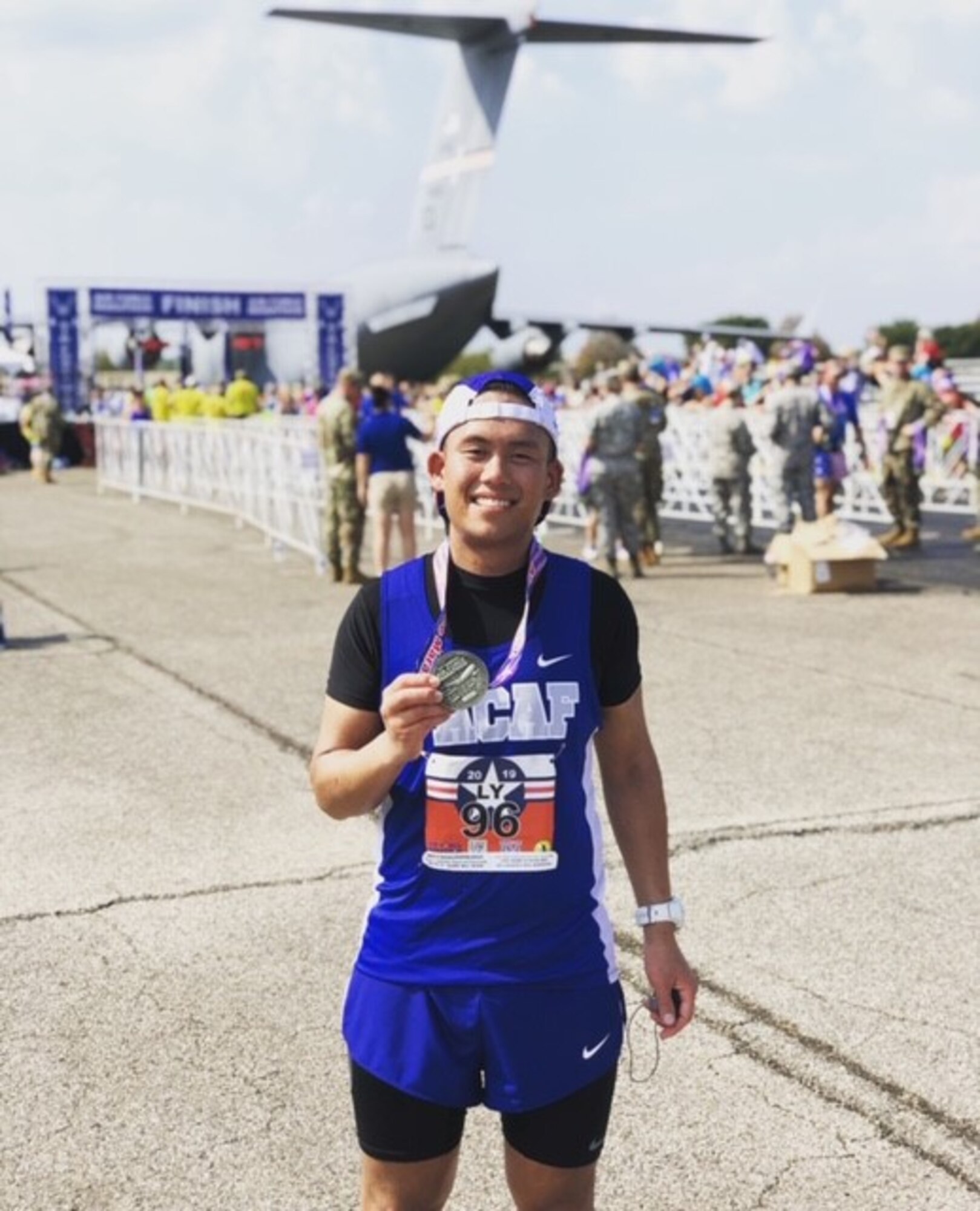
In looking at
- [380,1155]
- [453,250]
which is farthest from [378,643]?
[453,250]

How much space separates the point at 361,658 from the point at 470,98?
134ft

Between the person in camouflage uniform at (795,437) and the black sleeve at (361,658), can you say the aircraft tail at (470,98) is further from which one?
the black sleeve at (361,658)

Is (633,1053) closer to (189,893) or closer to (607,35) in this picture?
(189,893)

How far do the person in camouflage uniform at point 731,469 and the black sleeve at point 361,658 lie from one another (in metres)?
13.4

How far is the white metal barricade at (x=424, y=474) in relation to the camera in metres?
17.3

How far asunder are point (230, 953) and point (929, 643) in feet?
22.7

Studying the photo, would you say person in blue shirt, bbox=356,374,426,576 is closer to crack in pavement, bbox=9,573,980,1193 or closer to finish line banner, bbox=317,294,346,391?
crack in pavement, bbox=9,573,980,1193

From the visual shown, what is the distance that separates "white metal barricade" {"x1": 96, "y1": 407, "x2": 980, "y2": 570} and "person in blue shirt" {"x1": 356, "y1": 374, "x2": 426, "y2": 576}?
2.81m

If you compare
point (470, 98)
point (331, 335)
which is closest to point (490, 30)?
point (470, 98)

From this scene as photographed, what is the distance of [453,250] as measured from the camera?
4219 cm

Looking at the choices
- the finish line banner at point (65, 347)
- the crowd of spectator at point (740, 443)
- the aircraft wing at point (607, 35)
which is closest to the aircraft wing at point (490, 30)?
the aircraft wing at point (607, 35)

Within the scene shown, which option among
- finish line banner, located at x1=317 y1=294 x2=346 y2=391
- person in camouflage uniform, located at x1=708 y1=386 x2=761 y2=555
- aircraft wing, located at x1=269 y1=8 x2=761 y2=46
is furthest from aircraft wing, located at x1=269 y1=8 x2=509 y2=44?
person in camouflage uniform, located at x1=708 y1=386 x2=761 y2=555

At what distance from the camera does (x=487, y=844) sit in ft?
7.84

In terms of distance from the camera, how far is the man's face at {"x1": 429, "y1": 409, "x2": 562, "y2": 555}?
2.40 meters
